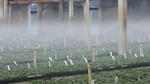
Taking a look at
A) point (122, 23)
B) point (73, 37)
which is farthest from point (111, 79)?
point (73, 37)

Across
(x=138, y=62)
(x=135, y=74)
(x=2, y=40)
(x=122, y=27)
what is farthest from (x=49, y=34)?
(x=135, y=74)

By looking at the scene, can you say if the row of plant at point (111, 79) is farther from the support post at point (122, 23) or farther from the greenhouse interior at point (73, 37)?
the support post at point (122, 23)

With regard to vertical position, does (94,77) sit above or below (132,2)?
below

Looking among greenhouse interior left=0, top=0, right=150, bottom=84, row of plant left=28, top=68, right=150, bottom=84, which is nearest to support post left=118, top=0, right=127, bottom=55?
greenhouse interior left=0, top=0, right=150, bottom=84

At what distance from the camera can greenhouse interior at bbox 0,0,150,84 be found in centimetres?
1235

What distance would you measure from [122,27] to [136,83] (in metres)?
8.80

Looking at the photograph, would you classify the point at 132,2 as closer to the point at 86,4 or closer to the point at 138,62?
the point at 86,4

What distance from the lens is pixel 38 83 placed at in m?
9.92

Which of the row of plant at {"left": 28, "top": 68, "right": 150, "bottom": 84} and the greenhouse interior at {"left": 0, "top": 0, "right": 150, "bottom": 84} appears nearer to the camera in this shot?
the row of plant at {"left": 28, "top": 68, "right": 150, "bottom": 84}

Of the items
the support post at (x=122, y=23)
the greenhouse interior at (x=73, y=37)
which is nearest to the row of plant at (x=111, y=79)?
the greenhouse interior at (x=73, y=37)

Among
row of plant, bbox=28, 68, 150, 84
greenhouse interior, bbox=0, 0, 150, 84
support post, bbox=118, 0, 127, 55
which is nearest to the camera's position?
row of plant, bbox=28, 68, 150, 84

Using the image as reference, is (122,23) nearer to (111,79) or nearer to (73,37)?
(111,79)

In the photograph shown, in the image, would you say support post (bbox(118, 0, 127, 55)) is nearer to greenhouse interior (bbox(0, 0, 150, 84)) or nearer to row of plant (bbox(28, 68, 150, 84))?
greenhouse interior (bbox(0, 0, 150, 84))

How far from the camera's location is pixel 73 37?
29828 mm
